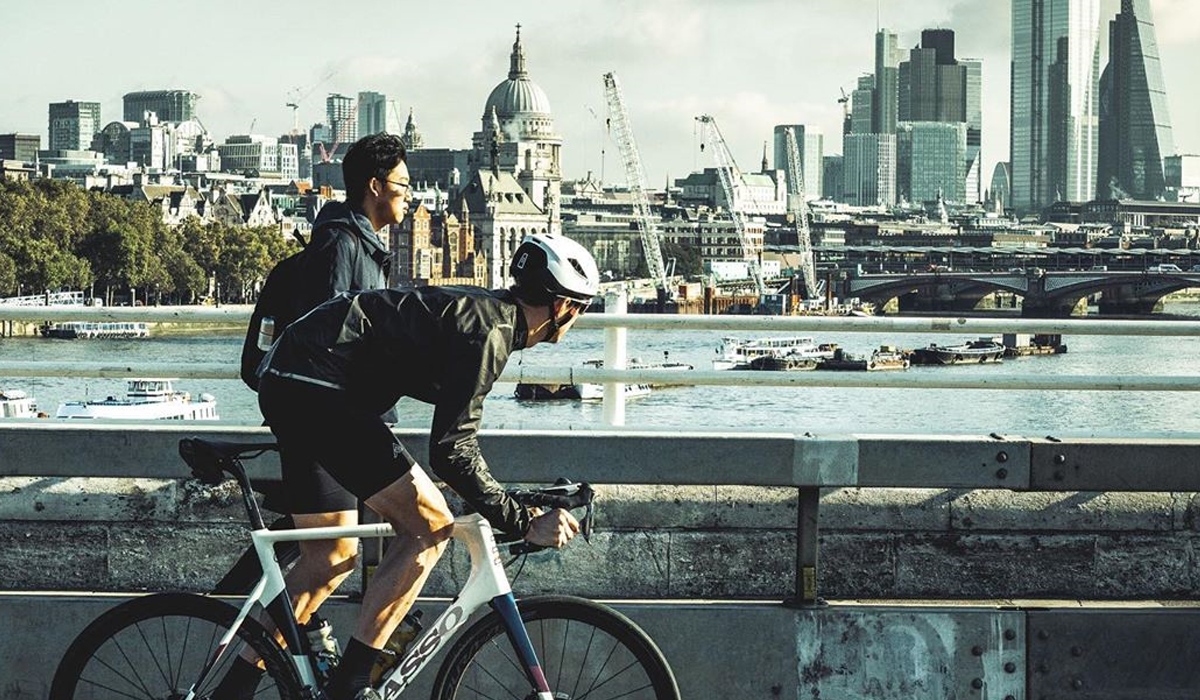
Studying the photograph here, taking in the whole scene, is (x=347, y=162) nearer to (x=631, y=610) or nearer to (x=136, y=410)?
(x=631, y=610)

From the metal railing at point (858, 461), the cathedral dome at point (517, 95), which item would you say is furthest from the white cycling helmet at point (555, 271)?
the cathedral dome at point (517, 95)

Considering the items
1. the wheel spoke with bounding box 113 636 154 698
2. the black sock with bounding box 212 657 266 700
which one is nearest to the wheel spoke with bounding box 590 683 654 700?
the black sock with bounding box 212 657 266 700

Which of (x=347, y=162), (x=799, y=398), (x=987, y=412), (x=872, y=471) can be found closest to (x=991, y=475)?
(x=872, y=471)

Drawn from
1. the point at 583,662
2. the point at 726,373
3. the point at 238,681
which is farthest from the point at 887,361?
the point at 238,681

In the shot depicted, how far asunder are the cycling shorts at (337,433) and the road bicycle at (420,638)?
0.48 ft

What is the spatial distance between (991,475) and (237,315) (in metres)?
2.35

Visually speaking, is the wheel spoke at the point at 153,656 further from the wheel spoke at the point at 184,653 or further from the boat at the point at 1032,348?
the boat at the point at 1032,348

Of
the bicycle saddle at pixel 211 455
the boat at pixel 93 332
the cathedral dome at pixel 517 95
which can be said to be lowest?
the boat at pixel 93 332

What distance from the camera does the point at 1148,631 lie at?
4836 mm

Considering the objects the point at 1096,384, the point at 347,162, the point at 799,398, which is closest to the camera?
the point at 347,162

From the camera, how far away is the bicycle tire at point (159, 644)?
12.7 feet

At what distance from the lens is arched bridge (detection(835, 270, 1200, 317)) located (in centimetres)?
9944

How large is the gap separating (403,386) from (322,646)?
22.0 inches

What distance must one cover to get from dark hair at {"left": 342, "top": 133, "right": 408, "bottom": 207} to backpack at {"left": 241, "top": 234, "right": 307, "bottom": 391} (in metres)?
0.18
